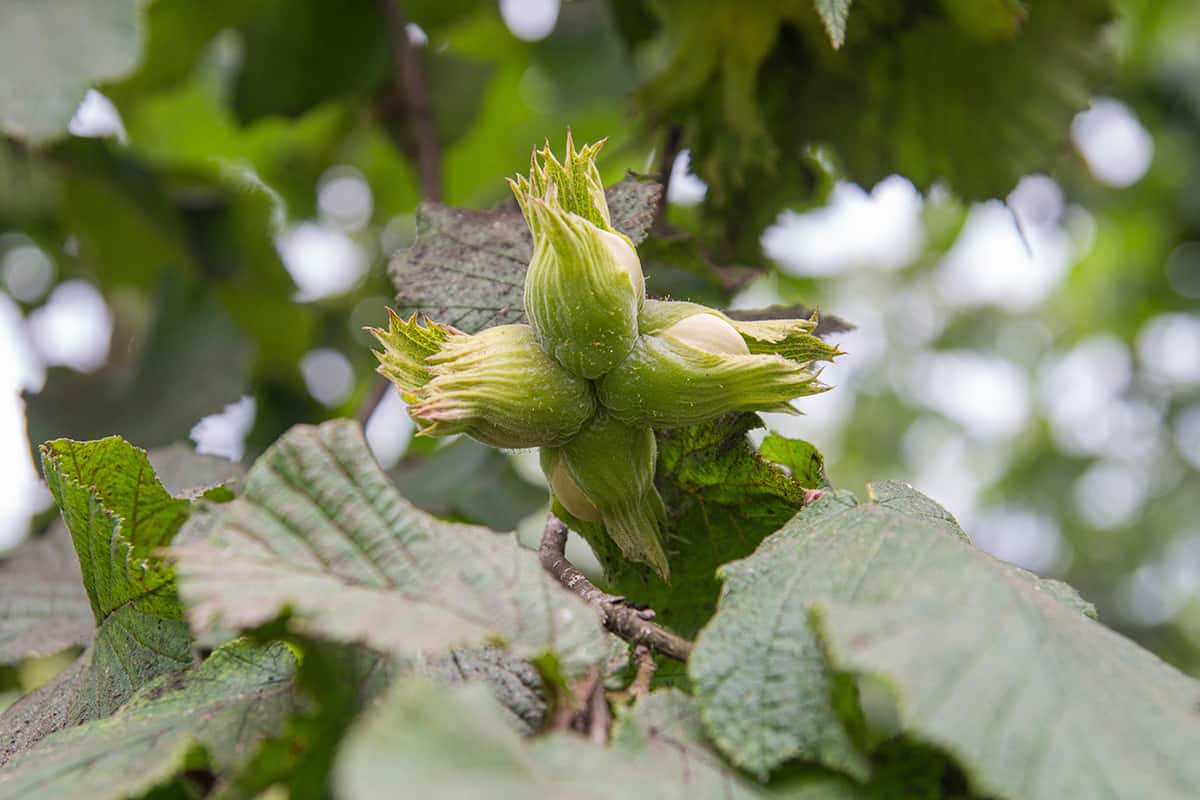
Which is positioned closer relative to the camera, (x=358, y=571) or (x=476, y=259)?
(x=358, y=571)

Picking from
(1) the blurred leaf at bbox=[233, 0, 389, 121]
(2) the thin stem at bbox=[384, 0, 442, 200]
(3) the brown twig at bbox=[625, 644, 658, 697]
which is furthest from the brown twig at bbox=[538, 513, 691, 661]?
(1) the blurred leaf at bbox=[233, 0, 389, 121]

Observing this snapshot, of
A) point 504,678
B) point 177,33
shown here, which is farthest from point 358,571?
point 177,33

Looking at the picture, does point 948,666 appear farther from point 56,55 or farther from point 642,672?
point 56,55

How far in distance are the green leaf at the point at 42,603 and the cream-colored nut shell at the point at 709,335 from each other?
817 mm

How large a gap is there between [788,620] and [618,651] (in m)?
0.16

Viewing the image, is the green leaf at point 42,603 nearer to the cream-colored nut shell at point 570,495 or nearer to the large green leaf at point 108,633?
the large green leaf at point 108,633

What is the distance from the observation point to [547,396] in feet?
2.84

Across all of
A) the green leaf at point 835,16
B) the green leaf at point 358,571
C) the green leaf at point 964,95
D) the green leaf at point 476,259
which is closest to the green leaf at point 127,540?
the green leaf at point 358,571

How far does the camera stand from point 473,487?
1.79m

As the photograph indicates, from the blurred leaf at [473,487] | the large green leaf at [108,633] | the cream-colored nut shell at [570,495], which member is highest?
the cream-colored nut shell at [570,495]

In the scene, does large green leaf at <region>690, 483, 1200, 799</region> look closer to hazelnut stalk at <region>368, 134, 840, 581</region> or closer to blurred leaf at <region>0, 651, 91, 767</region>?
hazelnut stalk at <region>368, 134, 840, 581</region>

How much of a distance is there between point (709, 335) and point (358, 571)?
0.36 meters

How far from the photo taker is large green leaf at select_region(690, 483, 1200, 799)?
0.58 metres

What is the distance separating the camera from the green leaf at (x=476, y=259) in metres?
1.04
